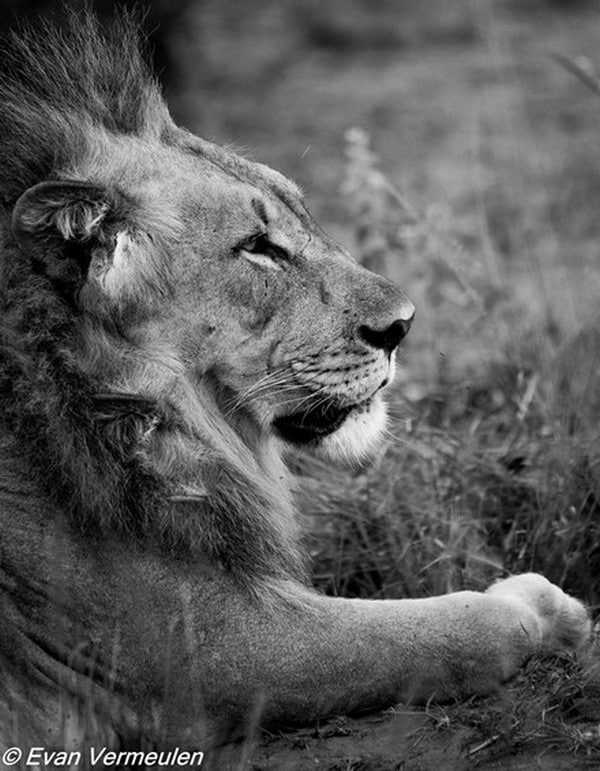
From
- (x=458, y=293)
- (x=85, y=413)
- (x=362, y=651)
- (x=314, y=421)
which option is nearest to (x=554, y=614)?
(x=362, y=651)

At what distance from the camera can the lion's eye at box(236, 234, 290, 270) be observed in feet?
12.9

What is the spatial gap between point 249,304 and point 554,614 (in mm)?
1170

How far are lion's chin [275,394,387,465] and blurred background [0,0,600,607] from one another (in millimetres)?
570

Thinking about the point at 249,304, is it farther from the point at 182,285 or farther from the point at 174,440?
the point at 174,440

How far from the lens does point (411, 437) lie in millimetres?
5027

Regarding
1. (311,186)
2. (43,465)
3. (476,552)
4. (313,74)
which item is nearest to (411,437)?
(476,552)

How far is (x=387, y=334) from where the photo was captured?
3930 millimetres

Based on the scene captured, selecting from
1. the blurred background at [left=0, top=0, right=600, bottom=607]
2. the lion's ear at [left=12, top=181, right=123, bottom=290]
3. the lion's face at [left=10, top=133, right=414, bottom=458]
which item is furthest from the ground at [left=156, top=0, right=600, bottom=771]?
the lion's ear at [left=12, top=181, right=123, bottom=290]

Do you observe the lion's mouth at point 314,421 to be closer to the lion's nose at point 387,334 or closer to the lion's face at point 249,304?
the lion's face at point 249,304

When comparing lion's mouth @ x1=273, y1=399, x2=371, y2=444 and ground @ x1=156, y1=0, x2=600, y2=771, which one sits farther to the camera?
lion's mouth @ x1=273, y1=399, x2=371, y2=444

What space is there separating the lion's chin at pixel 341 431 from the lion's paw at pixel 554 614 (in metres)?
0.55

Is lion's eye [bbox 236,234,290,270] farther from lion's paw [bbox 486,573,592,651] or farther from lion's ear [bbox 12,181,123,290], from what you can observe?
lion's paw [bbox 486,573,592,651]

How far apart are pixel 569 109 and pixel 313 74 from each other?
2.74 metres

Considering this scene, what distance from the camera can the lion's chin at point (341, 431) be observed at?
13.1 ft
